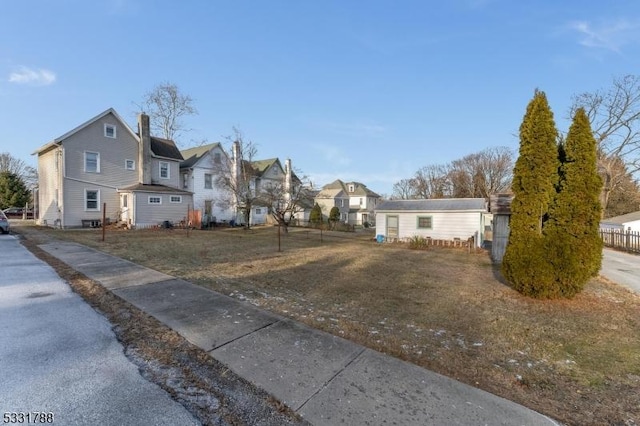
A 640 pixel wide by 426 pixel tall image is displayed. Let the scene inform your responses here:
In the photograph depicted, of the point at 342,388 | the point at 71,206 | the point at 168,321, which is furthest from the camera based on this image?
the point at 71,206

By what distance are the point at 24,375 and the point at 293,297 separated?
12.0ft

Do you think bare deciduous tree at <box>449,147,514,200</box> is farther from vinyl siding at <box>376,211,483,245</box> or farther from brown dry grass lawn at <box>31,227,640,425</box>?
brown dry grass lawn at <box>31,227,640,425</box>

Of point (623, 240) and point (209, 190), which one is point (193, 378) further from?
point (623, 240)

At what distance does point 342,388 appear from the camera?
8.61ft

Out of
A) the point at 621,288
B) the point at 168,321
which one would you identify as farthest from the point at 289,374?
the point at 621,288

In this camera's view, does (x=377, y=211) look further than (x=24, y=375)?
Yes

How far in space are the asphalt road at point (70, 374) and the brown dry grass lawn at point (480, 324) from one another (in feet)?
6.97

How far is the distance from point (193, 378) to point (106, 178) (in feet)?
76.3

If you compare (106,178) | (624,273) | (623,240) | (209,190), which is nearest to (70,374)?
(624,273)

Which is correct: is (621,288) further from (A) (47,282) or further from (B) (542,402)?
(A) (47,282)

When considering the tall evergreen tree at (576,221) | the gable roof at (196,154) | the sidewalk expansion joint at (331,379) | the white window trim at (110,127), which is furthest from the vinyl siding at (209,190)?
the sidewalk expansion joint at (331,379)

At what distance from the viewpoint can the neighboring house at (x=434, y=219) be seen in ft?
58.6

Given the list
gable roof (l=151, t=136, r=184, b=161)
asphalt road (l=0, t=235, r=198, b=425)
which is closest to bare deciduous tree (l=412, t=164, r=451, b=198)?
gable roof (l=151, t=136, r=184, b=161)

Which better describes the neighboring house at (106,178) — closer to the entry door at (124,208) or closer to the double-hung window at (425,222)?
the entry door at (124,208)
